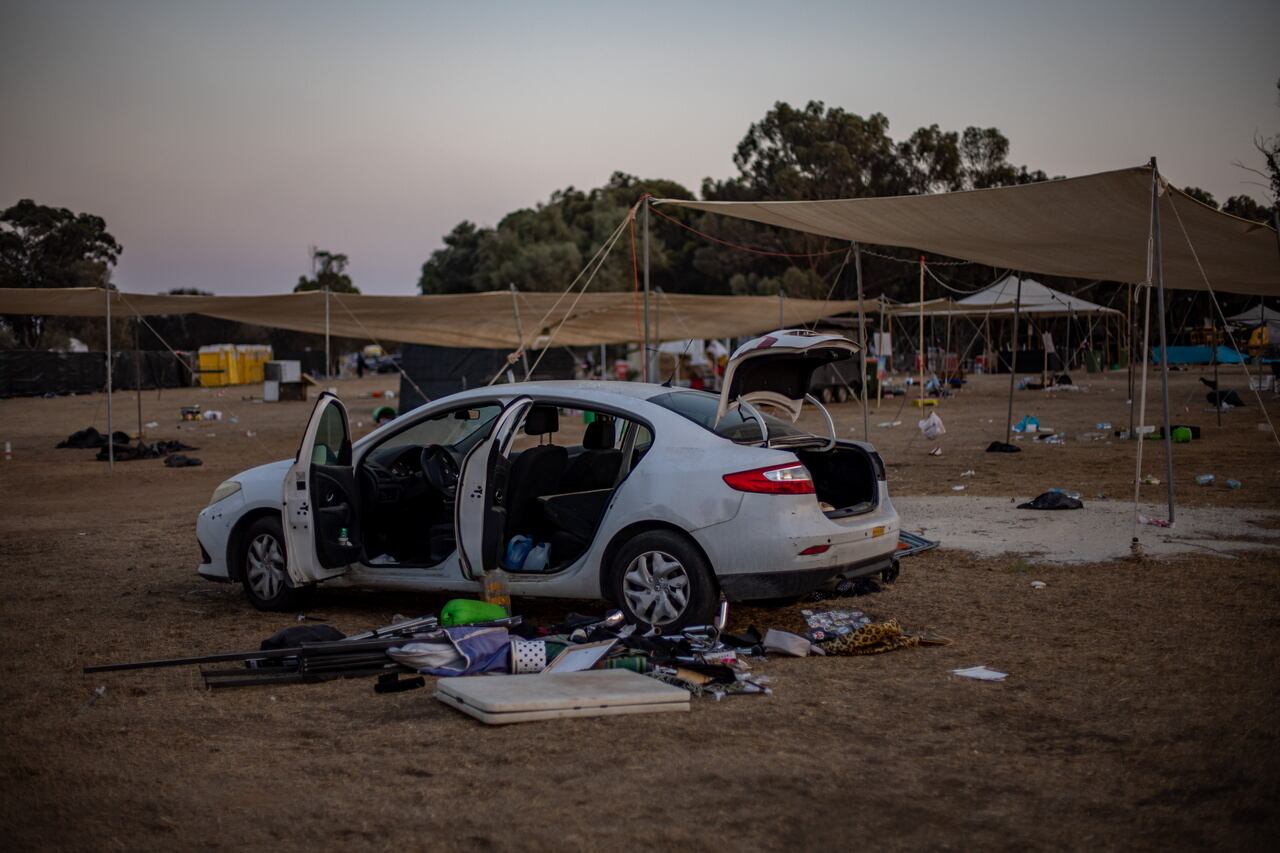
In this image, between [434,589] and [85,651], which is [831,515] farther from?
[85,651]

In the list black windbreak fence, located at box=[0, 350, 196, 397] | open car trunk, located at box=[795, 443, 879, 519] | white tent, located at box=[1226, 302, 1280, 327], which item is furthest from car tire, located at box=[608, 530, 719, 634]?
black windbreak fence, located at box=[0, 350, 196, 397]

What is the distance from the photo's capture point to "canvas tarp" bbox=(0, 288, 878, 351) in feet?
61.3

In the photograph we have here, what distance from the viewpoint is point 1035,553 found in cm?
872

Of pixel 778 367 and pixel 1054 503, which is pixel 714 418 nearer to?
pixel 778 367

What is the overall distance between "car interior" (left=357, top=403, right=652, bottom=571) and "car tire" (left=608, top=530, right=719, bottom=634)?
57 centimetres

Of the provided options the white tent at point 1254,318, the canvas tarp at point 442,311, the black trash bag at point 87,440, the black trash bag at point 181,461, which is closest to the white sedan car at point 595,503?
the canvas tarp at point 442,311

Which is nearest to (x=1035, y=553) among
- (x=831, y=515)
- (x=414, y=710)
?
(x=831, y=515)

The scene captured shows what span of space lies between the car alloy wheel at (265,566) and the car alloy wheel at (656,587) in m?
2.37

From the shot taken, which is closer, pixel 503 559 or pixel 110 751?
pixel 110 751

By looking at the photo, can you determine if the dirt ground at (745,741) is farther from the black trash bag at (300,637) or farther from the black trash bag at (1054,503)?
the black trash bag at (1054,503)

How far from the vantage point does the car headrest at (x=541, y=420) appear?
6976 millimetres

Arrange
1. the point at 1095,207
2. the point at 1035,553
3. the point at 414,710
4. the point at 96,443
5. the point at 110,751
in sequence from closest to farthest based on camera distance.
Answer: the point at 110,751 → the point at 414,710 → the point at 1035,553 → the point at 1095,207 → the point at 96,443

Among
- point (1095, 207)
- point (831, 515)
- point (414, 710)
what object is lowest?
point (414, 710)

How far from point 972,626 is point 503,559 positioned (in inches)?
107
